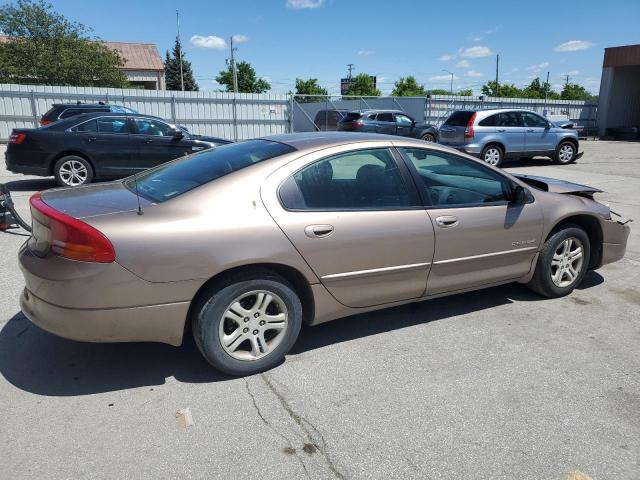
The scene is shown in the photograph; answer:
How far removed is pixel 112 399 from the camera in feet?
9.96

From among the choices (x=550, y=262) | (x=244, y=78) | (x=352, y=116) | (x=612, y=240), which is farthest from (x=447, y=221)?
(x=244, y=78)

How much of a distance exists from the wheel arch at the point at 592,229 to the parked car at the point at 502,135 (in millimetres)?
9538

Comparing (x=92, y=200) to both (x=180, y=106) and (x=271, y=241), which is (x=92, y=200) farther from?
(x=180, y=106)

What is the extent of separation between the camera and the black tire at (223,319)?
10.1 ft

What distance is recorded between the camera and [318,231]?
3.31m

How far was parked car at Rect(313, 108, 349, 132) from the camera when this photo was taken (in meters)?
22.6

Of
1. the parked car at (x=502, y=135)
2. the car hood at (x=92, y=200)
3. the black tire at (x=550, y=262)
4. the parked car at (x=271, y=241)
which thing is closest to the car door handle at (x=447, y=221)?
the parked car at (x=271, y=241)

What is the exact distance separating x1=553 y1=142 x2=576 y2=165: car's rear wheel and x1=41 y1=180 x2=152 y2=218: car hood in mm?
15114

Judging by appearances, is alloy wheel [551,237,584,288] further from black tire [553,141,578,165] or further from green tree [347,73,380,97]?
green tree [347,73,380,97]

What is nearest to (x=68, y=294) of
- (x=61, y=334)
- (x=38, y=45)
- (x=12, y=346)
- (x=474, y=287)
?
(x=61, y=334)

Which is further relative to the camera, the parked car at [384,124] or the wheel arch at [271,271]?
the parked car at [384,124]

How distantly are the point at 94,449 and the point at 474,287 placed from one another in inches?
114

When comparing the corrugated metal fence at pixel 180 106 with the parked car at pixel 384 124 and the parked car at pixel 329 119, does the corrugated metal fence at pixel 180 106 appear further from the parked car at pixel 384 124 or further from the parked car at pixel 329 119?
the parked car at pixel 384 124

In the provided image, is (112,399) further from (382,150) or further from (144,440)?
(382,150)
